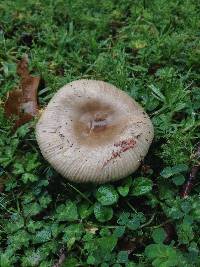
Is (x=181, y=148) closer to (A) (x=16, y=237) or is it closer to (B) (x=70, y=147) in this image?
(B) (x=70, y=147)

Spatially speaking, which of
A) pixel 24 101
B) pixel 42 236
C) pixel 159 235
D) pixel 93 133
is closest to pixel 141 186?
pixel 159 235

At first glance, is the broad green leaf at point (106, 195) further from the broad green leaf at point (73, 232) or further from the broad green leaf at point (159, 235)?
the broad green leaf at point (159, 235)

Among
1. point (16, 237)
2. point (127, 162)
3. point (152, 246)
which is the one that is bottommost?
point (16, 237)

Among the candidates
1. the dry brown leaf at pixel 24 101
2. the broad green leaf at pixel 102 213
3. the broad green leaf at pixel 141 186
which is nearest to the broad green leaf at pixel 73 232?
the broad green leaf at pixel 102 213

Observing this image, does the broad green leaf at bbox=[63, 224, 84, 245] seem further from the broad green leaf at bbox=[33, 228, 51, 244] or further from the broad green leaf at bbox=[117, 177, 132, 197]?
the broad green leaf at bbox=[117, 177, 132, 197]

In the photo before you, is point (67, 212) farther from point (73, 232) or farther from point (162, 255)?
point (162, 255)

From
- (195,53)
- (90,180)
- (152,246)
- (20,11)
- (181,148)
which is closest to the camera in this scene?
(152,246)

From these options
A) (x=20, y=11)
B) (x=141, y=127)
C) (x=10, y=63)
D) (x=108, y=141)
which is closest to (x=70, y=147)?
(x=108, y=141)

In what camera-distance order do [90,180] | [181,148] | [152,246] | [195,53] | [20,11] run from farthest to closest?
[20,11] < [195,53] < [181,148] < [90,180] < [152,246]
